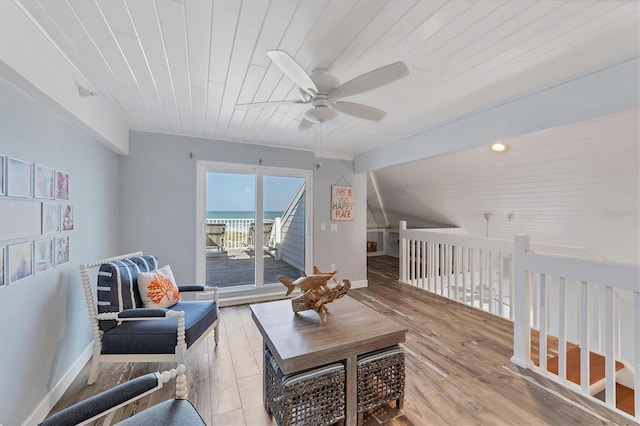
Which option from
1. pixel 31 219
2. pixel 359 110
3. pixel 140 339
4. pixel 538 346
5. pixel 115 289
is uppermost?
pixel 359 110

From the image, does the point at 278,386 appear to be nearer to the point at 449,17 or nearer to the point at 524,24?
the point at 449,17

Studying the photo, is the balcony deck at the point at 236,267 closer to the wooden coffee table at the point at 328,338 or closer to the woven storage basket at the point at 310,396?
the wooden coffee table at the point at 328,338

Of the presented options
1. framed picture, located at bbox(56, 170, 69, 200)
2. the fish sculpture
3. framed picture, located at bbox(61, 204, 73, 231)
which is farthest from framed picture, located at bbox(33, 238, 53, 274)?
the fish sculpture

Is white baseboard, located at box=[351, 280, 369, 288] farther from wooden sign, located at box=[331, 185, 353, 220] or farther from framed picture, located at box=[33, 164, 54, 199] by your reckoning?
framed picture, located at box=[33, 164, 54, 199]

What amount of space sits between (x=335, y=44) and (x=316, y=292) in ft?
5.23

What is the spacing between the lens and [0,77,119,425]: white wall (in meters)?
1.40

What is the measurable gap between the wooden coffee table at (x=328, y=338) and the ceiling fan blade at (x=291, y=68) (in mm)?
1502

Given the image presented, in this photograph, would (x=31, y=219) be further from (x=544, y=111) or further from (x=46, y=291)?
(x=544, y=111)

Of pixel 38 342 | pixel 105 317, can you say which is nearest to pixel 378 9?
pixel 105 317

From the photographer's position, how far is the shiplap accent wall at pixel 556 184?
2492 mm

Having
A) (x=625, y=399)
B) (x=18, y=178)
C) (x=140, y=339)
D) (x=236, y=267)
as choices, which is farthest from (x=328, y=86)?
(x=625, y=399)

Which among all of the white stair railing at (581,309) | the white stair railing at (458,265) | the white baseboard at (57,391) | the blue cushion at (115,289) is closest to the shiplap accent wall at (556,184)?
the white stair railing at (458,265)

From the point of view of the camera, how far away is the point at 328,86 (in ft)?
5.95

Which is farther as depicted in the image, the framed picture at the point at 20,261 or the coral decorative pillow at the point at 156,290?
the coral decorative pillow at the point at 156,290
